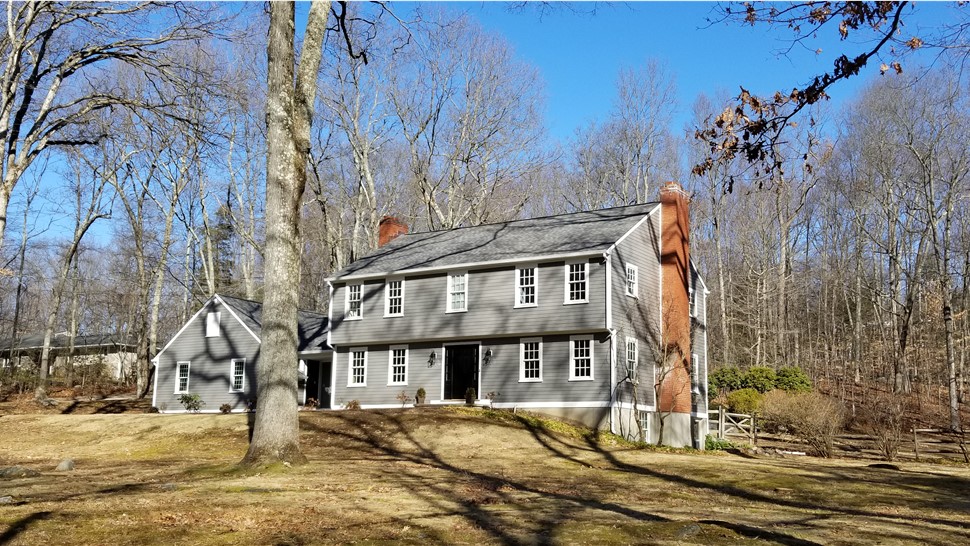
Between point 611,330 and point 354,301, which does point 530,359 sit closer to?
point 611,330

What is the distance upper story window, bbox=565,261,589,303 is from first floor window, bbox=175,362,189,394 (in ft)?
67.7

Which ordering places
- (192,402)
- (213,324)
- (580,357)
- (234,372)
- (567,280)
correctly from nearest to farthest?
(580,357)
(567,280)
(192,402)
(234,372)
(213,324)

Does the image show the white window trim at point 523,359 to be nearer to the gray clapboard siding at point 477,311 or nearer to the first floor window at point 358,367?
the gray clapboard siding at point 477,311

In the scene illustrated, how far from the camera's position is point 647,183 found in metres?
47.9

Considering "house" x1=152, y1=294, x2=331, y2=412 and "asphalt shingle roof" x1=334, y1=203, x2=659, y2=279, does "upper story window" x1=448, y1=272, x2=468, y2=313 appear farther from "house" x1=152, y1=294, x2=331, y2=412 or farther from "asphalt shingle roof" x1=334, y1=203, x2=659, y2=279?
"house" x1=152, y1=294, x2=331, y2=412

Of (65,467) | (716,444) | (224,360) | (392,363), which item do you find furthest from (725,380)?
(65,467)

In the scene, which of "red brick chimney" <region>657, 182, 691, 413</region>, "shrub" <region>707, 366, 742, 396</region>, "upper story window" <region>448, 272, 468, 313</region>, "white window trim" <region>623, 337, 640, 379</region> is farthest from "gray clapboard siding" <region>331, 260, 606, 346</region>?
"shrub" <region>707, 366, 742, 396</region>

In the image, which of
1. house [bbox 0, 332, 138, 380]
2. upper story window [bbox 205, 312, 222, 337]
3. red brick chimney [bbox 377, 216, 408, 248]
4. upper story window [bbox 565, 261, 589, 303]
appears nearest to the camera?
upper story window [bbox 565, 261, 589, 303]

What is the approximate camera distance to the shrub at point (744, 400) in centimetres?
3709

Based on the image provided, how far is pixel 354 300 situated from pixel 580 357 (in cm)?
1014

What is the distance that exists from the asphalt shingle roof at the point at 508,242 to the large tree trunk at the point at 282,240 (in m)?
14.1

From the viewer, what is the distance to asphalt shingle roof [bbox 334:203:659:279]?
29.5m

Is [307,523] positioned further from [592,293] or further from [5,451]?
[592,293]

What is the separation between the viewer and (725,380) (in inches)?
1634
